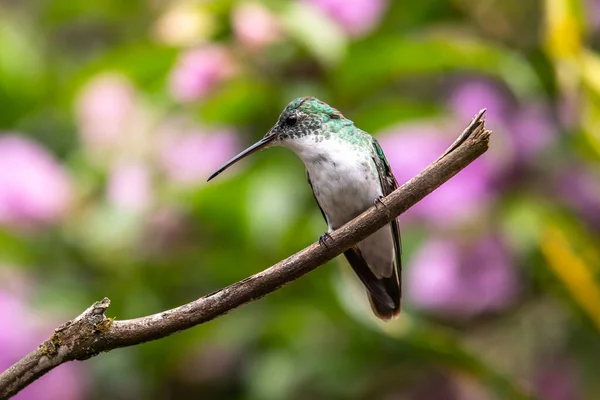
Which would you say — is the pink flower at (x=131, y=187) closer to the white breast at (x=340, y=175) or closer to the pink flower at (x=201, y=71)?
the pink flower at (x=201, y=71)

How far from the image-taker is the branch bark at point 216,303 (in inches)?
30.0

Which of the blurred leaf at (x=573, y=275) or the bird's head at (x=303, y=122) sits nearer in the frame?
the bird's head at (x=303, y=122)

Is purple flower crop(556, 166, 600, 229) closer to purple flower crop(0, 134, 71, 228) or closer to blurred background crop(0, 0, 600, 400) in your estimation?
blurred background crop(0, 0, 600, 400)

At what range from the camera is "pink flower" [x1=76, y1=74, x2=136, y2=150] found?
2206 millimetres

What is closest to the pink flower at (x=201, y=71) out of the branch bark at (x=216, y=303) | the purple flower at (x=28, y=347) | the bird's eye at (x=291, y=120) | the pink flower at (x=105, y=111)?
the pink flower at (x=105, y=111)

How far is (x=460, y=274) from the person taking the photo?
189cm

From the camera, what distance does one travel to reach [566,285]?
5.82 feet

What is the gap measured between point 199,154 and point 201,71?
29 centimetres

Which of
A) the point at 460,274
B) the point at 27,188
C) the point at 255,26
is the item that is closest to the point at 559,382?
the point at 460,274

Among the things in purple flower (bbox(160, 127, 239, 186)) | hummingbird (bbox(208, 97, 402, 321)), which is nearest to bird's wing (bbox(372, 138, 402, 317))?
hummingbird (bbox(208, 97, 402, 321))

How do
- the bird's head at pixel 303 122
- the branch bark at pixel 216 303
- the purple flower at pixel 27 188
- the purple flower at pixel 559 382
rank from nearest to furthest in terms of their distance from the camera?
the branch bark at pixel 216 303 < the bird's head at pixel 303 122 < the purple flower at pixel 27 188 < the purple flower at pixel 559 382

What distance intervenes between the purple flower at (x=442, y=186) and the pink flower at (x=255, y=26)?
348mm

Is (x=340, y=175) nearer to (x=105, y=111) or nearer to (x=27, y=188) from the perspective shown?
(x=27, y=188)

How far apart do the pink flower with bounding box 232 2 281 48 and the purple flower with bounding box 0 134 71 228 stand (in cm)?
58
